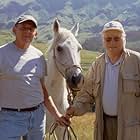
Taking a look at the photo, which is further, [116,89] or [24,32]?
[116,89]

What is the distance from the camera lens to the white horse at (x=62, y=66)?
241 inches

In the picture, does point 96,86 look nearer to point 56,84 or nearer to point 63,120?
point 63,120

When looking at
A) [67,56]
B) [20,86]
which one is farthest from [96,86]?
[20,86]

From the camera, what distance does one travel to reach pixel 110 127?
558 centimetres

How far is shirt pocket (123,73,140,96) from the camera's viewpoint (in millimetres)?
5375

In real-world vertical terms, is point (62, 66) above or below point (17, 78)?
above

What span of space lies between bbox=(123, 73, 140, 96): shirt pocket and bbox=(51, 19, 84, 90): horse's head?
0.79 meters

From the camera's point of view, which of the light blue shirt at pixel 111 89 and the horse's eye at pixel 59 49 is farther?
the horse's eye at pixel 59 49

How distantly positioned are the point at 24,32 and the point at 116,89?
1470mm

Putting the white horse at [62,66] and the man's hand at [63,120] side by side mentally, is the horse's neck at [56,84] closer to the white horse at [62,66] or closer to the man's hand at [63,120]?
the white horse at [62,66]

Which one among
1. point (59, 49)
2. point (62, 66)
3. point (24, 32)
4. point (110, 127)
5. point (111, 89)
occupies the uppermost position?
point (24, 32)

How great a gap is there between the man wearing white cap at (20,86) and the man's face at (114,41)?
100cm

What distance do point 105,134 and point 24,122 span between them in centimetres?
118

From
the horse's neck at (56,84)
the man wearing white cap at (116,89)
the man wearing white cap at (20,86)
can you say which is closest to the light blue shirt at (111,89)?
the man wearing white cap at (116,89)
